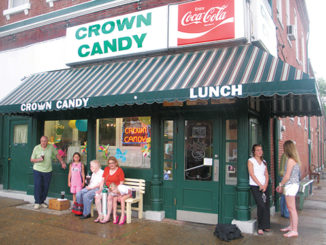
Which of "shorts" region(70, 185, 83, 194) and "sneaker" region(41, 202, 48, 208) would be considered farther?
"sneaker" region(41, 202, 48, 208)

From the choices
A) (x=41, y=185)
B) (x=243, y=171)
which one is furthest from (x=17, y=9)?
(x=243, y=171)

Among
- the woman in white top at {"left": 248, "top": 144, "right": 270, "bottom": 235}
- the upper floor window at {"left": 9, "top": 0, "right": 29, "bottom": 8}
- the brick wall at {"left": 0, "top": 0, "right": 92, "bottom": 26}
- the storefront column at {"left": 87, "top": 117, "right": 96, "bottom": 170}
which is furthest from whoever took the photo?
the upper floor window at {"left": 9, "top": 0, "right": 29, "bottom": 8}

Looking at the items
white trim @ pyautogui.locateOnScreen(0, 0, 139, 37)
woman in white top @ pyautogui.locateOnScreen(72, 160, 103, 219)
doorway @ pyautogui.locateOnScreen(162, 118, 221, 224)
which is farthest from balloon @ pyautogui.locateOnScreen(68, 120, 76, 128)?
white trim @ pyautogui.locateOnScreen(0, 0, 139, 37)

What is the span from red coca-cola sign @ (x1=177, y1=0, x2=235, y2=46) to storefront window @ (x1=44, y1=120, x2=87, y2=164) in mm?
3494

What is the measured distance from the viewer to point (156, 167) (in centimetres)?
670

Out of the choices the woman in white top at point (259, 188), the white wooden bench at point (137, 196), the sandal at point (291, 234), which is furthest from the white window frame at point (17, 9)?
the sandal at point (291, 234)

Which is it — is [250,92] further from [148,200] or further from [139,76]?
[148,200]

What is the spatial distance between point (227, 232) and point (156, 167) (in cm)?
210

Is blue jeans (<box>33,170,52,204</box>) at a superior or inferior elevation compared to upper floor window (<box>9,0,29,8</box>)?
inferior

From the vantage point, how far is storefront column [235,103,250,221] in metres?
5.75

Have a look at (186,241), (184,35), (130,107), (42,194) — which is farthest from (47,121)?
(186,241)

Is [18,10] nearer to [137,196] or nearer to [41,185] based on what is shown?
[41,185]

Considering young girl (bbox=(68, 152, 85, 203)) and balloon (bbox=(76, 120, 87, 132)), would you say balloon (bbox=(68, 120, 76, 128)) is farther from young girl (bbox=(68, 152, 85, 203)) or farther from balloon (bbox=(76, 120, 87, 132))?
young girl (bbox=(68, 152, 85, 203))

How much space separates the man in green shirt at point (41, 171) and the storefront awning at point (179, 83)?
110cm
